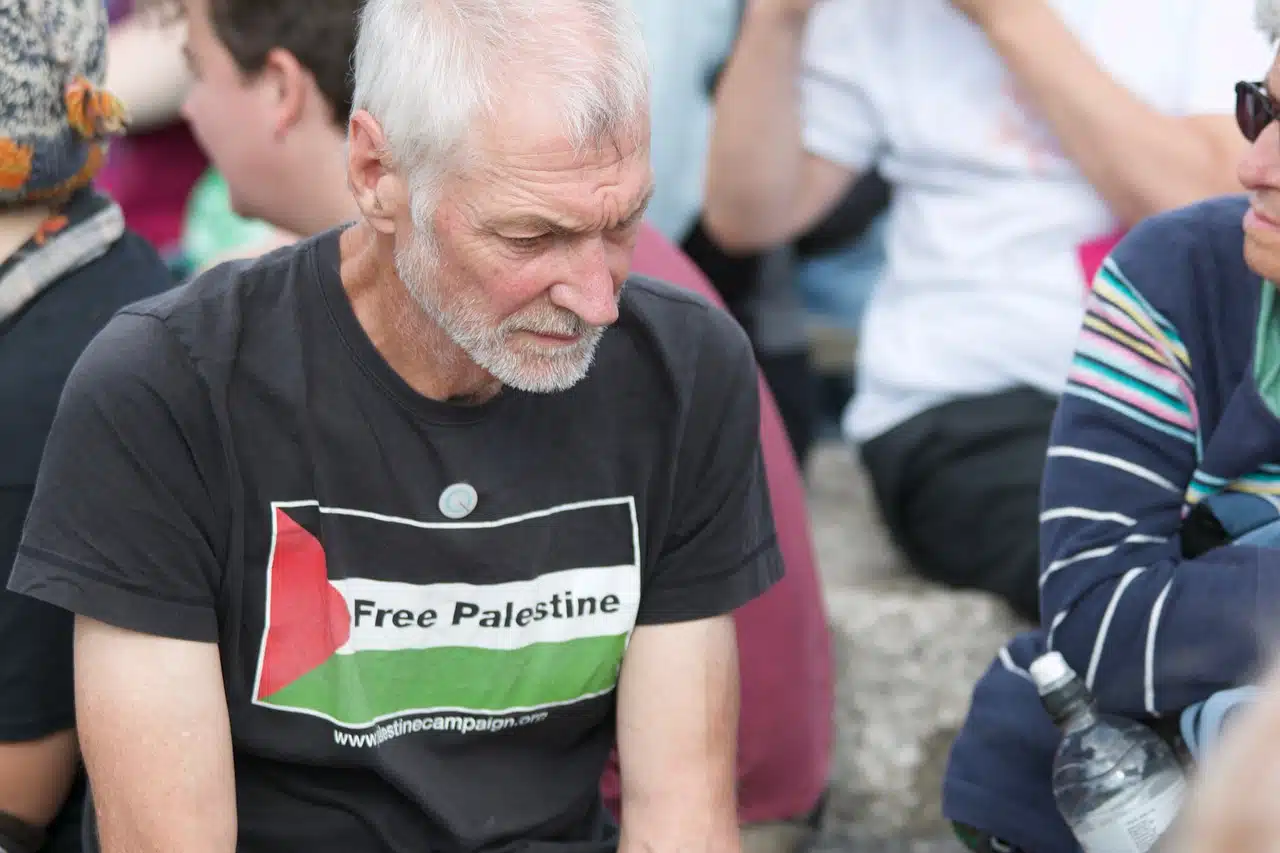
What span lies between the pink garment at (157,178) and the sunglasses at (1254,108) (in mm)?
2832

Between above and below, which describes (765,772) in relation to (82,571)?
below

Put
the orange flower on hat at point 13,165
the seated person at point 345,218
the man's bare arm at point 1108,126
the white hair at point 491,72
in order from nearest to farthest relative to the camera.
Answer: the white hair at point 491,72 < the orange flower on hat at point 13,165 < the seated person at point 345,218 < the man's bare arm at point 1108,126

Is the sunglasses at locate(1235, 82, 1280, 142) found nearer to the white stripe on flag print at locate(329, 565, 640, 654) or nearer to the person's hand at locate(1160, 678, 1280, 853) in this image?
the white stripe on flag print at locate(329, 565, 640, 654)

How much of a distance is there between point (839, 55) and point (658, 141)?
2.17 ft

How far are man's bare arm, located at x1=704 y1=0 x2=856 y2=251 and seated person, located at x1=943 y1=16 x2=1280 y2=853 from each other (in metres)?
1.18

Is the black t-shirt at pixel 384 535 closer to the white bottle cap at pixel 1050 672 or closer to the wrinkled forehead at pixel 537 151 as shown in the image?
the wrinkled forehead at pixel 537 151

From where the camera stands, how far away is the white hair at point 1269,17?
2.31 metres

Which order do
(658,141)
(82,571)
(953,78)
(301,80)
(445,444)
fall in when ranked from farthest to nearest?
(658,141) → (953,78) → (301,80) → (445,444) → (82,571)

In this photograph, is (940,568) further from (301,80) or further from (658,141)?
(301,80)

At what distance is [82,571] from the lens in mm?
2037

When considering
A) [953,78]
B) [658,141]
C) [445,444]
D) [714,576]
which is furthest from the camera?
[658,141]

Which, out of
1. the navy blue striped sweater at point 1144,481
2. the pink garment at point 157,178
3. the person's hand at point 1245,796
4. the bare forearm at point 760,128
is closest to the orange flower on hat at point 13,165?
the navy blue striped sweater at point 1144,481

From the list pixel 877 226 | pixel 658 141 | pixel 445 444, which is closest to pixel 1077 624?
pixel 445 444

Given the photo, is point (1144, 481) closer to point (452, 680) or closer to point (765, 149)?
point (452, 680)
